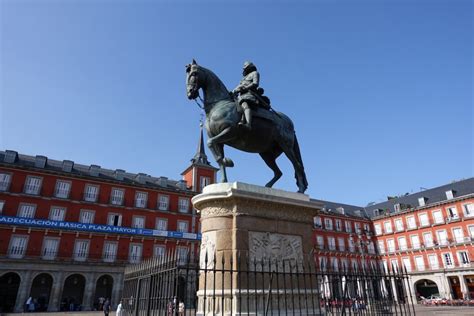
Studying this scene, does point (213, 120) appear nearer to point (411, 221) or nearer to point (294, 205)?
point (294, 205)

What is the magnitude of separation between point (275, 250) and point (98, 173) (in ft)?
115

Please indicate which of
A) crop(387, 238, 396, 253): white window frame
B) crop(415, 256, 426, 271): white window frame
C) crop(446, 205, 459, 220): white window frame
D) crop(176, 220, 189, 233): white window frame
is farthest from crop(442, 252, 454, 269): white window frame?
crop(176, 220, 189, 233): white window frame

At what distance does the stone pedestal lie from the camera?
A: 16.6 feet

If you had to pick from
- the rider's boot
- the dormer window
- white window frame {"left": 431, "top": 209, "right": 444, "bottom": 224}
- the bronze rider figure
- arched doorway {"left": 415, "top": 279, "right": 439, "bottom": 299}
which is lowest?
arched doorway {"left": 415, "top": 279, "right": 439, "bottom": 299}

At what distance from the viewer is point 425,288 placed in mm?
42000

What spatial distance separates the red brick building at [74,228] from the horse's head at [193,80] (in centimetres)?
2258

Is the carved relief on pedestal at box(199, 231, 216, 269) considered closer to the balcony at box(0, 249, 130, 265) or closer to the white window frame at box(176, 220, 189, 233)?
the balcony at box(0, 249, 130, 265)

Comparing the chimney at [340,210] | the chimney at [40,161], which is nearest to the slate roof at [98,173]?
the chimney at [40,161]

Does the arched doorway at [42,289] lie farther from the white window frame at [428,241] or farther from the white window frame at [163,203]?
the white window frame at [428,241]

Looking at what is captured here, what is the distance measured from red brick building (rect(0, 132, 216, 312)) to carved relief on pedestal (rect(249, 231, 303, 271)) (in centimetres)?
2245

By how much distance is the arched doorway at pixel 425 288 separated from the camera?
A: 134 ft

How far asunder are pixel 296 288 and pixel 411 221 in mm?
45997

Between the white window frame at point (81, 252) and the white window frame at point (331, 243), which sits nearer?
the white window frame at point (81, 252)

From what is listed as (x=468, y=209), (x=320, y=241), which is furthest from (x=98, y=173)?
(x=468, y=209)
